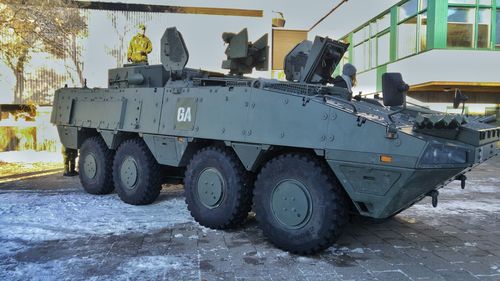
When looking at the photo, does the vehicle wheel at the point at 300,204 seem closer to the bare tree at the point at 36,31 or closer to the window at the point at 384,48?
the bare tree at the point at 36,31

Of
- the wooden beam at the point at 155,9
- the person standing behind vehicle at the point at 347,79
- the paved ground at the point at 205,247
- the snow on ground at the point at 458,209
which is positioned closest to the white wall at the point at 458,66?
the snow on ground at the point at 458,209

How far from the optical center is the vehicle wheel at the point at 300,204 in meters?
4.56

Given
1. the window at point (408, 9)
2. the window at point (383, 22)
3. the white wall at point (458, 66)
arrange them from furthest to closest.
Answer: the window at point (383, 22) → the window at point (408, 9) → the white wall at point (458, 66)

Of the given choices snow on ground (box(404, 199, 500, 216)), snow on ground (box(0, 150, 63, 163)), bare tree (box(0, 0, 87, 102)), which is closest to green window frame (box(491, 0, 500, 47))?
snow on ground (box(404, 199, 500, 216))

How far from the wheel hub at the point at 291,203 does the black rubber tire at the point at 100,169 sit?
371 cm

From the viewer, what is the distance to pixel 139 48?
8.38m

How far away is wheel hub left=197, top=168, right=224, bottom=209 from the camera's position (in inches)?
218

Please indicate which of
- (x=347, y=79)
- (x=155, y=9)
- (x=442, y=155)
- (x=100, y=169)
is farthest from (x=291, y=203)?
(x=155, y=9)

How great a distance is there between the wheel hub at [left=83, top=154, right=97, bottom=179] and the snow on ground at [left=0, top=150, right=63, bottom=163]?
317 inches

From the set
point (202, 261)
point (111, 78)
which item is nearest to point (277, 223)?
point (202, 261)

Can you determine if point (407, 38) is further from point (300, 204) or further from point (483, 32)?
point (300, 204)

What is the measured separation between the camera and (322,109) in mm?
4539

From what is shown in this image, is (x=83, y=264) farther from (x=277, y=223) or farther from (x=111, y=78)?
(x=111, y=78)

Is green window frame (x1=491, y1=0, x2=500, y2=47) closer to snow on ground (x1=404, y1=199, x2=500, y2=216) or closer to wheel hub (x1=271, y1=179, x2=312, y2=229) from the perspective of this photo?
snow on ground (x1=404, y1=199, x2=500, y2=216)
